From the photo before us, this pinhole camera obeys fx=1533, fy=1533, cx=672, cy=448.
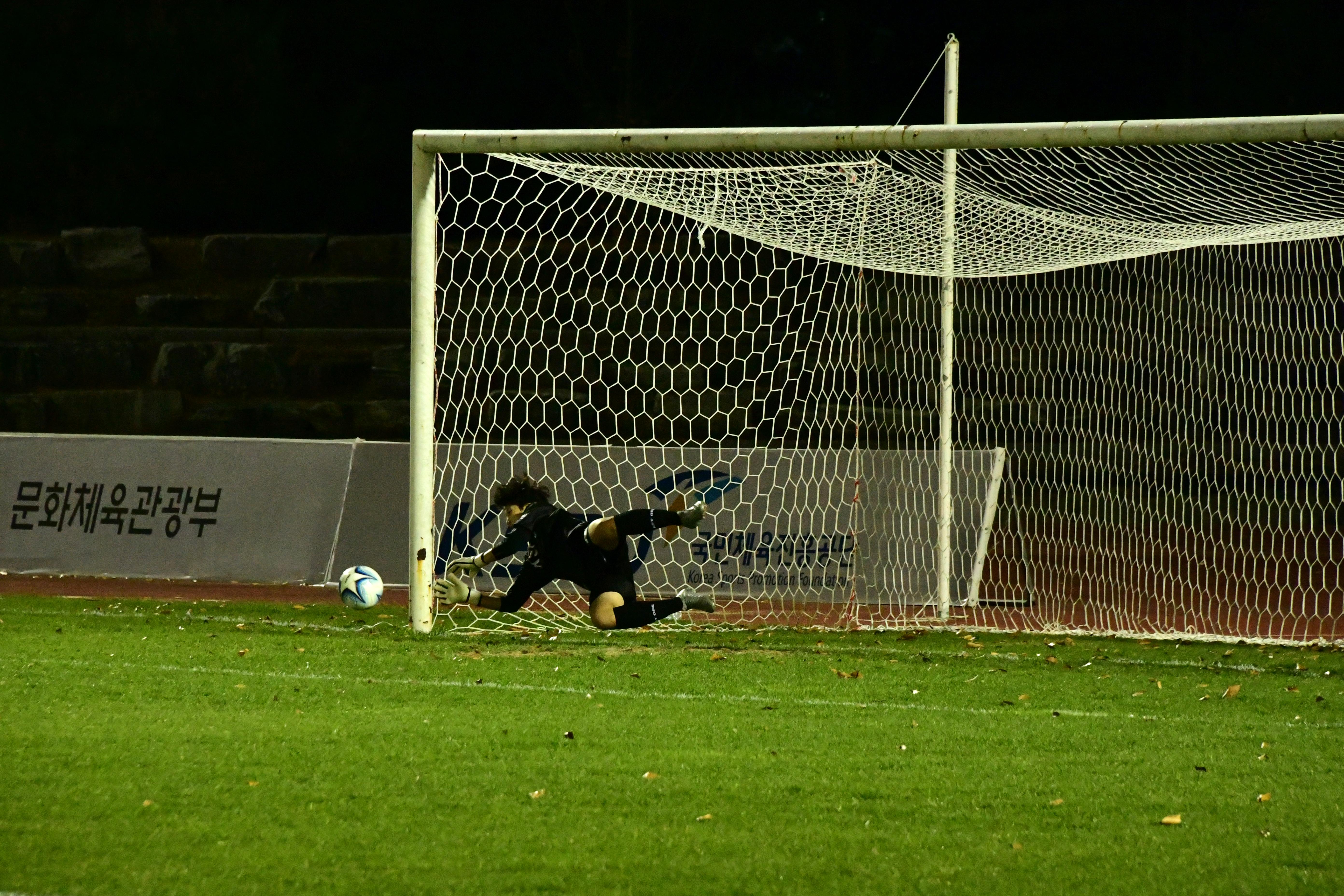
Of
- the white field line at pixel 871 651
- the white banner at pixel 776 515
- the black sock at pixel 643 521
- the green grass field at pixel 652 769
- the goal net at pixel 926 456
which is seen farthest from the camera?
the white banner at pixel 776 515

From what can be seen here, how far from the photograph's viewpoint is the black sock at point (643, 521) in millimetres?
7438

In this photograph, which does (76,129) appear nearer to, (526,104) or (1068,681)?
(526,104)

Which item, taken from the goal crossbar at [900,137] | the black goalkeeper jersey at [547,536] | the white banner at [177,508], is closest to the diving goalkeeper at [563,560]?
the black goalkeeper jersey at [547,536]

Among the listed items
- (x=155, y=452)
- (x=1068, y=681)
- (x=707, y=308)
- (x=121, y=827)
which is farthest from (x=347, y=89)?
(x=121, y=827)

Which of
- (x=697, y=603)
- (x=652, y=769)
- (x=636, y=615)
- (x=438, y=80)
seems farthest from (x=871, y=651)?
(x=438, y=80)

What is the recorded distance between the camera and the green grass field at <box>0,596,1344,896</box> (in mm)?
3590

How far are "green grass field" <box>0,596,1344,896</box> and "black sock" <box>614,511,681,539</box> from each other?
0.61 metres

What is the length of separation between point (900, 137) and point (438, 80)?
14.3 metres

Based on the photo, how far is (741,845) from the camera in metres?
3.79

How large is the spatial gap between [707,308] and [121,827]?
43.6 feet

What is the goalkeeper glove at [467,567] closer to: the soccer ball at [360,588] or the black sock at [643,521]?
the soccer ball at [360,588]

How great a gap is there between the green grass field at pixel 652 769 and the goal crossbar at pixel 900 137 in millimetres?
2403

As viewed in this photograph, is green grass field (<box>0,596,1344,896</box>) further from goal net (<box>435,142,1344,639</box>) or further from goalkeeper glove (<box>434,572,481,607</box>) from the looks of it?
goal net (<box>435,142,1344,639</box>)

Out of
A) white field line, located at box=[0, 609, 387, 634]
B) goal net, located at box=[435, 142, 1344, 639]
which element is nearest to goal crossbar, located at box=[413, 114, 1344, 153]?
goal net, located at box=[435, 142, 1344, 639]
